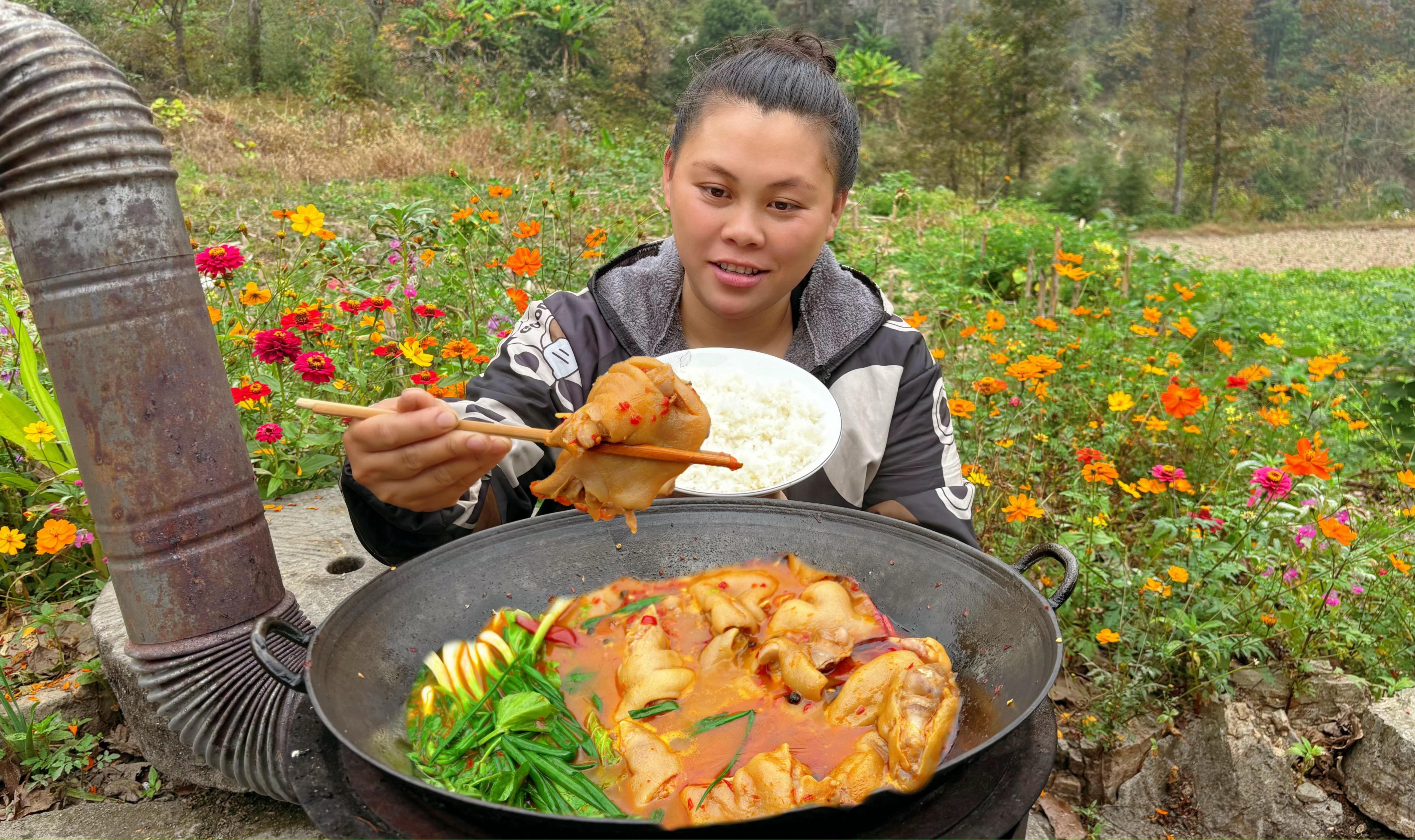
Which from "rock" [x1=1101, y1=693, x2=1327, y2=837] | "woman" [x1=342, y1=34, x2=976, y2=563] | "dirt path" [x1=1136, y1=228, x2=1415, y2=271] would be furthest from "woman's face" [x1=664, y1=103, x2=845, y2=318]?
"dirt path" [x1=1136, y1=228, x2=1415, y2=271]

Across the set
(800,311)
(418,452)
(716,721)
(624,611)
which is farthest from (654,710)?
(800,311)

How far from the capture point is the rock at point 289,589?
8.25 ft

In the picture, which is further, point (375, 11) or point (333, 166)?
point (375, 11)

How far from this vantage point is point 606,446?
1.85 m

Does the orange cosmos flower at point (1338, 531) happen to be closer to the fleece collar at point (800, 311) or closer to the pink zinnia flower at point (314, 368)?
the fleece collar at point (800, 311)

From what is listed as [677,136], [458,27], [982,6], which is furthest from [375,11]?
[677,136]

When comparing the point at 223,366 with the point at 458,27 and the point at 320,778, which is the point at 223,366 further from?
the point at 458,27

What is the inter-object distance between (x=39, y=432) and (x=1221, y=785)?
4.16 metres

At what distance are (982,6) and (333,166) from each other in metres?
19.8

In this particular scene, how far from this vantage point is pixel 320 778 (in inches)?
59.0

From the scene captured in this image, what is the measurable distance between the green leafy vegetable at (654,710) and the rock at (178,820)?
144 cm

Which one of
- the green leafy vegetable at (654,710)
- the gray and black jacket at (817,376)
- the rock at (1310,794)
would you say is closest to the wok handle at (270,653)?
the green leafy vegetable at (654,710)

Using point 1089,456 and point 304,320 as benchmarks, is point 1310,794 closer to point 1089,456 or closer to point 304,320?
point 1089,456

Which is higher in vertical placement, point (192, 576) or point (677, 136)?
point (677, 136)
